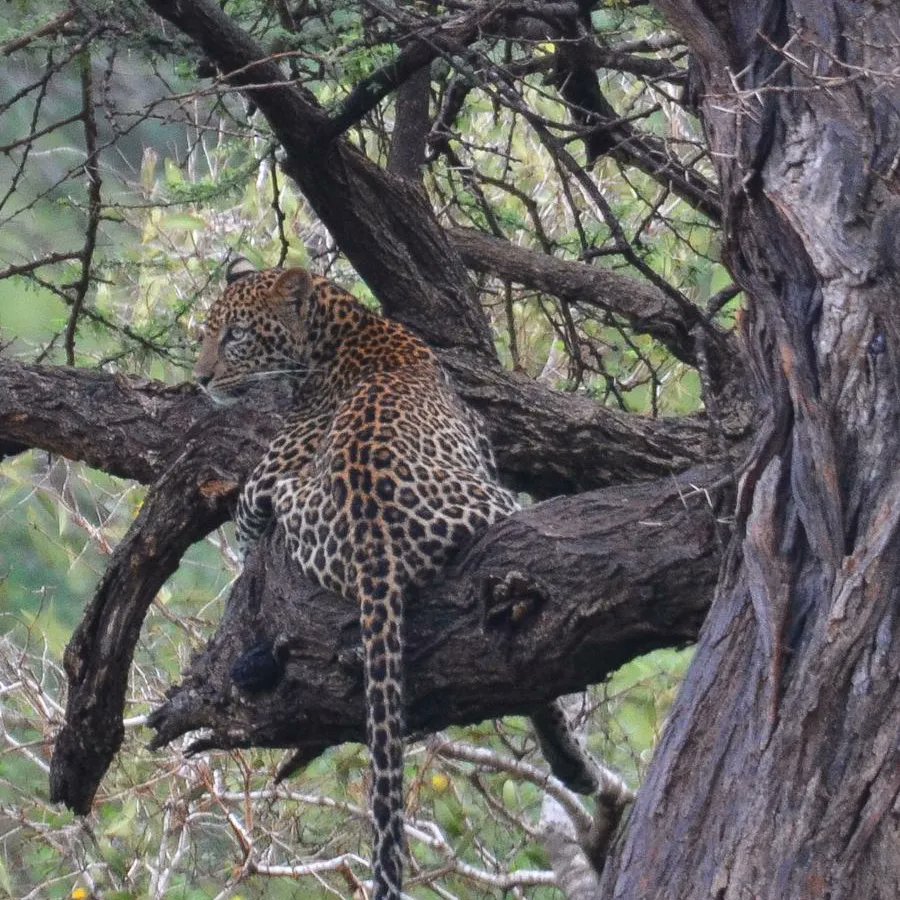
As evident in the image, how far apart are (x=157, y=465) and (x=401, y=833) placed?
1963mm

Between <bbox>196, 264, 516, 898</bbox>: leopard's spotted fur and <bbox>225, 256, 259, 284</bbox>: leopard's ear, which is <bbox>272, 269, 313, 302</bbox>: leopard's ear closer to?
<bbox>196, 264, 516, 898</bbox>: leopard's spotted fur

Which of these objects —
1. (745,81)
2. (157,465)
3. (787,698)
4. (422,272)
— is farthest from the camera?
(422,272)

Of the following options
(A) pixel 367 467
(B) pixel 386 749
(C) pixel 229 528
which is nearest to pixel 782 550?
(B) pixel 386 749

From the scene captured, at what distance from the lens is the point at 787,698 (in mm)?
2979

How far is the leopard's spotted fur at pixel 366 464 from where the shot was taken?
4.01 m

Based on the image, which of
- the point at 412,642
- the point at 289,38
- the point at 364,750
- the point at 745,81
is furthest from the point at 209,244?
the point at 745,81

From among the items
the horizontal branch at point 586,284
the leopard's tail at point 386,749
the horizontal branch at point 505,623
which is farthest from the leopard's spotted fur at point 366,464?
the horizontal branch at point 586,284

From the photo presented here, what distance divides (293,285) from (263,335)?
8.5 inches

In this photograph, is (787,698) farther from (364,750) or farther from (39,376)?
(364,750)

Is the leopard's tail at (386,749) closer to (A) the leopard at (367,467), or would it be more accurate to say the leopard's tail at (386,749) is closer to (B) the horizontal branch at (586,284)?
(A) the leopard at (367,467)

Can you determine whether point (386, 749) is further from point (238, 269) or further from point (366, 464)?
point (238, 269)

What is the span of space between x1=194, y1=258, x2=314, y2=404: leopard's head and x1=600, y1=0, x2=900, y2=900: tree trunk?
9.12 feet

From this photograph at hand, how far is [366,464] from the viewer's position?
4.60 metres

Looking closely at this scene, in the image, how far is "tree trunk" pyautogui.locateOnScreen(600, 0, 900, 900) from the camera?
2885 mm
